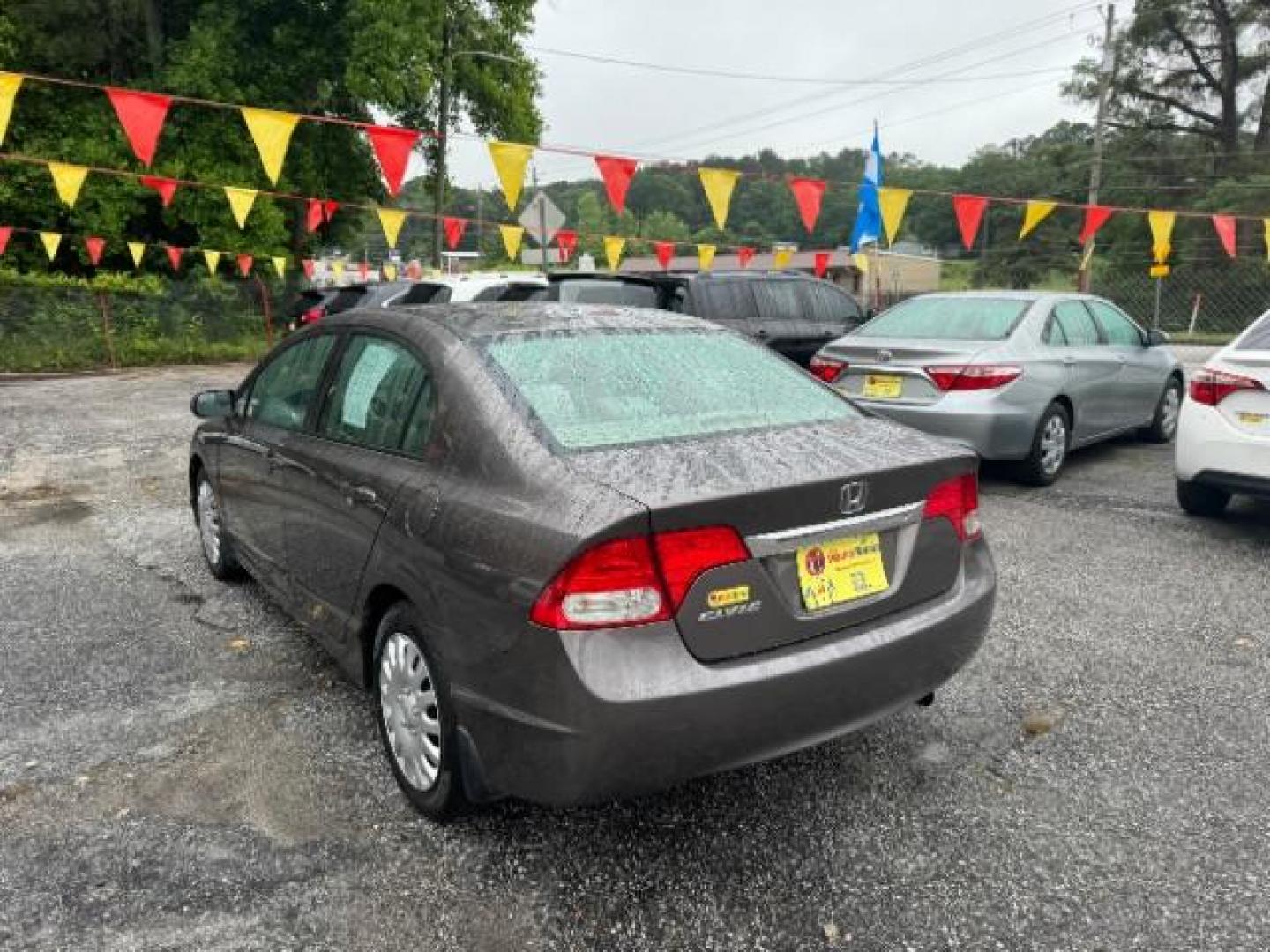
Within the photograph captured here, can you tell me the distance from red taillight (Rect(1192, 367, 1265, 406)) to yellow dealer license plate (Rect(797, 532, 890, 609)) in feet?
12.4

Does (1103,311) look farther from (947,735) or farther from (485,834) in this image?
(485,834)

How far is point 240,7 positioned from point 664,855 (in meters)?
23.8

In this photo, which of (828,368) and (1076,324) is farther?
(1076,324)

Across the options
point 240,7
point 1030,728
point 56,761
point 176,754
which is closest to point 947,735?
point 1030,728

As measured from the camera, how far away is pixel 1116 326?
7602 mm

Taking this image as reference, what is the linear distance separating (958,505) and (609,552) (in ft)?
4.07

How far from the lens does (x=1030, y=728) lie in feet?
10.3

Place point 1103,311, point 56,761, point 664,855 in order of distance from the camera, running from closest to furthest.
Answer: point 664,855, point 56,761, point 1103,311

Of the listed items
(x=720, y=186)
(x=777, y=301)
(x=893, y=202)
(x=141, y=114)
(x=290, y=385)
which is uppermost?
(x=141, y=114)

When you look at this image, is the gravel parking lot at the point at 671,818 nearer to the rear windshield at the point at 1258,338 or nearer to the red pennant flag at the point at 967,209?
the rear windshield at the point at 1258,338

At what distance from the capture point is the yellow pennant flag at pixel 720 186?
1073 cm

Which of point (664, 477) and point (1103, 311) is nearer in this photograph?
point (664, 477)

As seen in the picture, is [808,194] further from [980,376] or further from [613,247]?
[613,247]

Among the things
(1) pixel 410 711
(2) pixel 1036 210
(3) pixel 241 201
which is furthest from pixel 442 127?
(1) pixel 410 711
